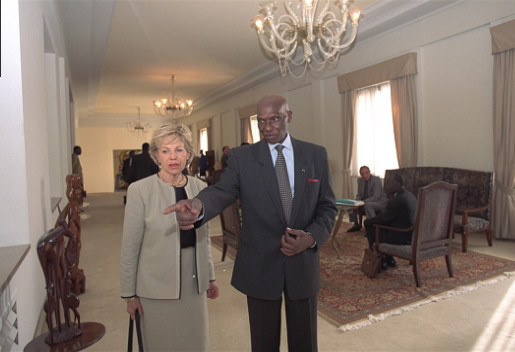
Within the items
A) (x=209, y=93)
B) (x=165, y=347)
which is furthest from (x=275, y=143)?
(x=209, y=93)

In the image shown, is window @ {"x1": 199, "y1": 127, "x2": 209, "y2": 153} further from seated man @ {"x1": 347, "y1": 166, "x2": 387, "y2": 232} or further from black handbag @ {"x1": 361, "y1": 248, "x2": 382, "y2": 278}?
black handbag @ {"x1": 361, "y1": 248, "x2": 382, "y2": 278}

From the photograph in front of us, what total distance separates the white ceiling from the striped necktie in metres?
5.05

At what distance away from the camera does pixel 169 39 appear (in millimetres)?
7805

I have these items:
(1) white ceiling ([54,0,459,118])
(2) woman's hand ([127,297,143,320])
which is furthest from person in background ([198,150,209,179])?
(2) woman's hand ([127,297,143,320])

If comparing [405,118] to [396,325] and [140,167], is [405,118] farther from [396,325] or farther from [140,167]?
[140,167]

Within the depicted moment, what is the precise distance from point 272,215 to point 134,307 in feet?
2.69

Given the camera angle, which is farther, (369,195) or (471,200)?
(369,195)

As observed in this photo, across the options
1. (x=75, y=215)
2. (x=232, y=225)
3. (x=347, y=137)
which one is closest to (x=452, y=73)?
(x=347, y=137)

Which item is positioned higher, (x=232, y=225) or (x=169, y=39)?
(x=169, y=39)

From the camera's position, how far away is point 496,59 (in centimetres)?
527

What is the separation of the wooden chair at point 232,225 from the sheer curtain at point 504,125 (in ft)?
12.3

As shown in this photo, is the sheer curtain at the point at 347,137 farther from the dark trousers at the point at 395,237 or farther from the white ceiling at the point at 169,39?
the dark trousers at the point at 395,237

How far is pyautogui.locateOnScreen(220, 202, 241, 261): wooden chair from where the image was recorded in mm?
4270

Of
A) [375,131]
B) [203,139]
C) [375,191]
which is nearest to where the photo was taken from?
[375,191]
